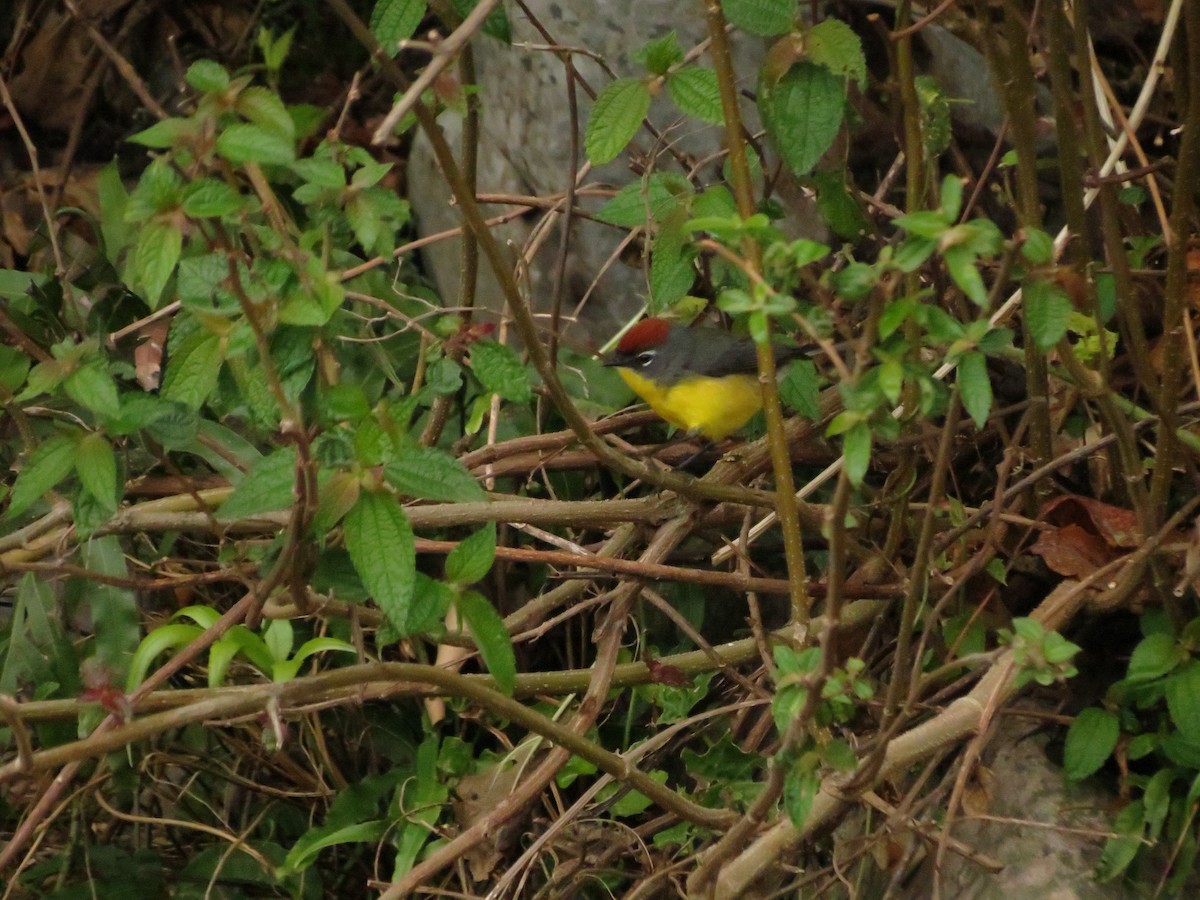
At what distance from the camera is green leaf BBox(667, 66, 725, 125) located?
6.54 ft

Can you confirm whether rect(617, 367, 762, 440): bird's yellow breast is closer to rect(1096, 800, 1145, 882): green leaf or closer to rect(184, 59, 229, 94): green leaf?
rect(1096, 800, 1145, 882): green leaf

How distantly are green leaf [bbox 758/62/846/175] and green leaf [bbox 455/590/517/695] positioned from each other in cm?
86

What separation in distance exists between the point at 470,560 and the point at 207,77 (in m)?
0.79

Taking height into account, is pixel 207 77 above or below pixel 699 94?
above

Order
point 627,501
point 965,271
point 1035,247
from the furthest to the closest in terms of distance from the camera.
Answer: point 627,501 < point 1035,247 < point 965,271

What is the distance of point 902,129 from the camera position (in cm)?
274

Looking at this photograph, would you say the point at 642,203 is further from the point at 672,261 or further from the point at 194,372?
the point at 194,372

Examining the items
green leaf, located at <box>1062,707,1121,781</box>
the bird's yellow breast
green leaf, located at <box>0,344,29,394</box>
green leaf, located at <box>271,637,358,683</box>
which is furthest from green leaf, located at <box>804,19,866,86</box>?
green leaf, located at <box>0,344,29,394</box>

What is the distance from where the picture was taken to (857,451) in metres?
1.42

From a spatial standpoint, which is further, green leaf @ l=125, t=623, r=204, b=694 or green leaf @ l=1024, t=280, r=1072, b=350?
green leaf @ l=125, t=623, r=204, b=694

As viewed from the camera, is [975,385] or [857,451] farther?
[975,385]

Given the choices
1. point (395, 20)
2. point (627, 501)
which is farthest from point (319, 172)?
point (627, 501)

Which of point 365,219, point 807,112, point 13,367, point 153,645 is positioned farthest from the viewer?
point 13,367

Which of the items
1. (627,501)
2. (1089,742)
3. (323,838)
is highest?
(627,501)
